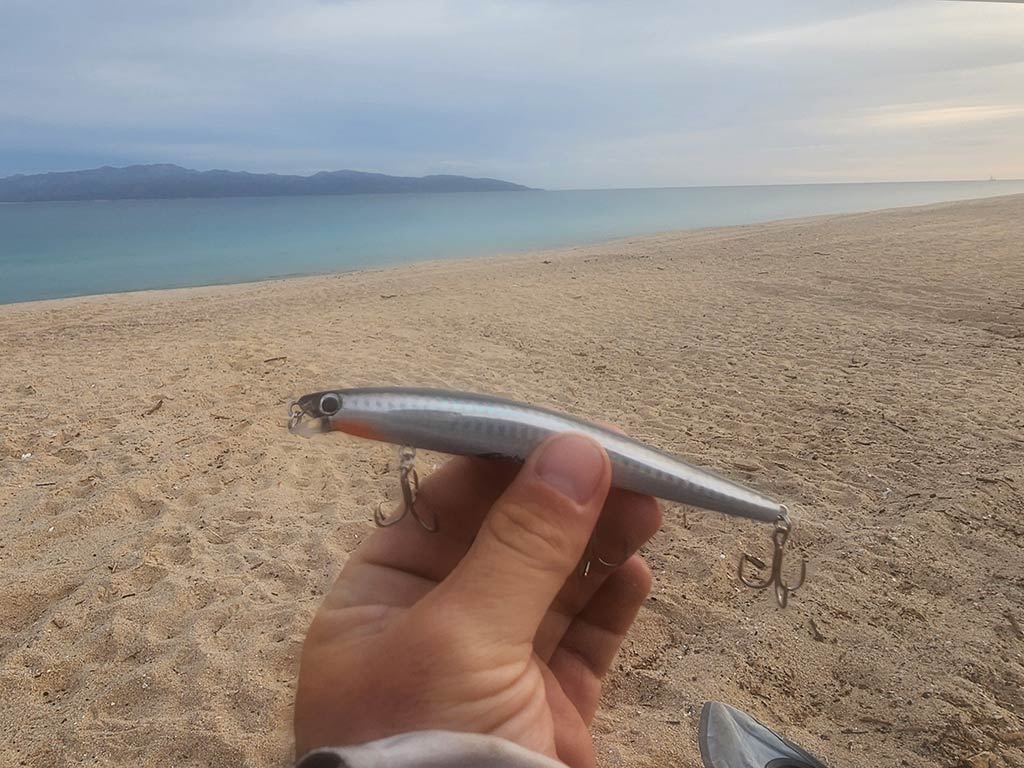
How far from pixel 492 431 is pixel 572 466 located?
10.0 inches

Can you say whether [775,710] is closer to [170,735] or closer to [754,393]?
[170,735]

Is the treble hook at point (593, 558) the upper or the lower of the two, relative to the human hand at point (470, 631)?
lower

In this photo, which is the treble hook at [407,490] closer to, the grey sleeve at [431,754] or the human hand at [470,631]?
the human hand at [470,631]

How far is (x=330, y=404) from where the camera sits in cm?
176

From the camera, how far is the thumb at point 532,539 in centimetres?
169

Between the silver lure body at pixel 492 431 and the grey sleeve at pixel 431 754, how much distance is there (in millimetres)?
736

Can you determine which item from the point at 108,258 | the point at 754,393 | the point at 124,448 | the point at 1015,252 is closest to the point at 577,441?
the point at 124,448

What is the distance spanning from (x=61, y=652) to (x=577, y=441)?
3.83 metres

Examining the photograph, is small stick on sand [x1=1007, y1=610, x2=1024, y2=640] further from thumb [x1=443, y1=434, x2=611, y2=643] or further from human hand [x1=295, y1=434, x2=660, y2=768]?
thumb [x1=443, y1=434, x2=611, y2=643]

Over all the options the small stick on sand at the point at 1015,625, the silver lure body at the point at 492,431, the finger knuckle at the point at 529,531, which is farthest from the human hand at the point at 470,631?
the small stick on sand at the point at 1015,625

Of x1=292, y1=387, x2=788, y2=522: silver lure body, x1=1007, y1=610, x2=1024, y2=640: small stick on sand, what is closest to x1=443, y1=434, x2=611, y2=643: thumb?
x1=292, y1=387, x2=788, y2=522: silver lure body

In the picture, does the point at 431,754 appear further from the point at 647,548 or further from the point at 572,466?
the point at 647,548

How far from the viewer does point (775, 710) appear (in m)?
3.52

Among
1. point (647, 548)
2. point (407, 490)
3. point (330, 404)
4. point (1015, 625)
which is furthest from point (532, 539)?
point (1015, 625)
